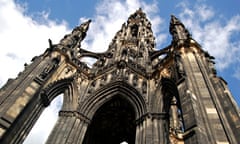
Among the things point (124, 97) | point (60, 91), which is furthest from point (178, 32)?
point (60, 91)

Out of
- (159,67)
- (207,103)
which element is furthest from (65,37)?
(207,103)

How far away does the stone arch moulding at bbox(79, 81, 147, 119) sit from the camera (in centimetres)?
980

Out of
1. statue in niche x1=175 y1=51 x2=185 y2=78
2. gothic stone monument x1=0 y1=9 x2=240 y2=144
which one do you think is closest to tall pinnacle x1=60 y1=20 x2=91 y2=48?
gothic stone monument x1=0 y1=9 x2=240 y2=144

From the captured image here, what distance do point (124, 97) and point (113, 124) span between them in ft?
7.93

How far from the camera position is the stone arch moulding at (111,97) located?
32.2ft

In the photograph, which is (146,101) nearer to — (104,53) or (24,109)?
(24,109)

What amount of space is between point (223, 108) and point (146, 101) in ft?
12.0

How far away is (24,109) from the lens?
7.96m

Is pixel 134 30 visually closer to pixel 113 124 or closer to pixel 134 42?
pixel 134 42

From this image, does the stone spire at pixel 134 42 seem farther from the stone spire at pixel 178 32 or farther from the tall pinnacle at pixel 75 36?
the stone spire at pixel 178 32

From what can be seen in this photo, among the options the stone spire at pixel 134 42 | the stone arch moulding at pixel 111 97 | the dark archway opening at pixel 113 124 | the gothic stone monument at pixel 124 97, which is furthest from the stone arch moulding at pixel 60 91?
the stone spire at pixel 134 42

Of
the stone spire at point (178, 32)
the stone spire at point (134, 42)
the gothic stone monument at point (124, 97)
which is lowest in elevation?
the gothic stone monument at point (124, 97)

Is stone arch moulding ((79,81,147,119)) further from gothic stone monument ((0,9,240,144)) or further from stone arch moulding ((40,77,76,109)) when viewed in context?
stone arch moulding ((40,77,76,109))

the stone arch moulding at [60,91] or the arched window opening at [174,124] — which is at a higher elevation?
the arched window opening at [174,124]
